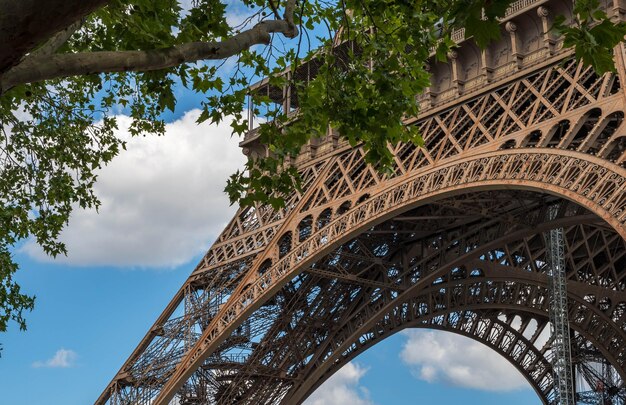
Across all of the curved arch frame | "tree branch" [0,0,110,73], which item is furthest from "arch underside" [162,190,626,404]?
"tree branch" [0,0,110,73]

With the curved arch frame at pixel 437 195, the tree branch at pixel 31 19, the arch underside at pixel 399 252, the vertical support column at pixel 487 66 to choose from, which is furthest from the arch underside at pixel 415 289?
the tree branch at pixel 31 19

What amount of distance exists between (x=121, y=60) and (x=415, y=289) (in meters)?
21.2

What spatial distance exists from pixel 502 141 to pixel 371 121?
986cm

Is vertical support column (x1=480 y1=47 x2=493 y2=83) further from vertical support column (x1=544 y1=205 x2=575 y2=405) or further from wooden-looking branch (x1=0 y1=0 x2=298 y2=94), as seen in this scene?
wooden-looking branch (x1=0 y1=0 x2=298 y2=94)

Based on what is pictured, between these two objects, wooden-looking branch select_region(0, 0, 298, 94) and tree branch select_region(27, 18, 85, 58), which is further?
tree branch select_region(27, 18, 85, 58)

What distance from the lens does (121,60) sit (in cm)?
675

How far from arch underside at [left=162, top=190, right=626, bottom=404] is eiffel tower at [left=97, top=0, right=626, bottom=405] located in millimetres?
56

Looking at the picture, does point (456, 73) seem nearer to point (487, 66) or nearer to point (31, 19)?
point (487, 66)

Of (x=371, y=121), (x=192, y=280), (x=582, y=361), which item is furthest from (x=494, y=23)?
(x=582, y=361)

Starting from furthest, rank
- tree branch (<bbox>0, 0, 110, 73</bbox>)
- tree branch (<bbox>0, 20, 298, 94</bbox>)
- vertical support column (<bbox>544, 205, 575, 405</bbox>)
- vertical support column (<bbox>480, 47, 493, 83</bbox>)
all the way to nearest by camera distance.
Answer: vertical support column (<bbox>544, 205, 575, 405</bbox>) → vertical support column (<bbox>480, 47, 493, 83</bbox>) → tree branch (<bbox>0, 20, 298, 94</bbox>) → tree branch (<bbox>0, 0, 110, 73</bbox>)

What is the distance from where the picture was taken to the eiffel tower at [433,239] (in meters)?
19.1

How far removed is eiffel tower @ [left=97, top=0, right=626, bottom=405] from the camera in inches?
754

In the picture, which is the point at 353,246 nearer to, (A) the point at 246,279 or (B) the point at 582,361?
(A) the point at 246,279

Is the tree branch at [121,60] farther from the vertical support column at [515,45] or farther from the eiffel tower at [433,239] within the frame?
the vertical support column at [515,45]
